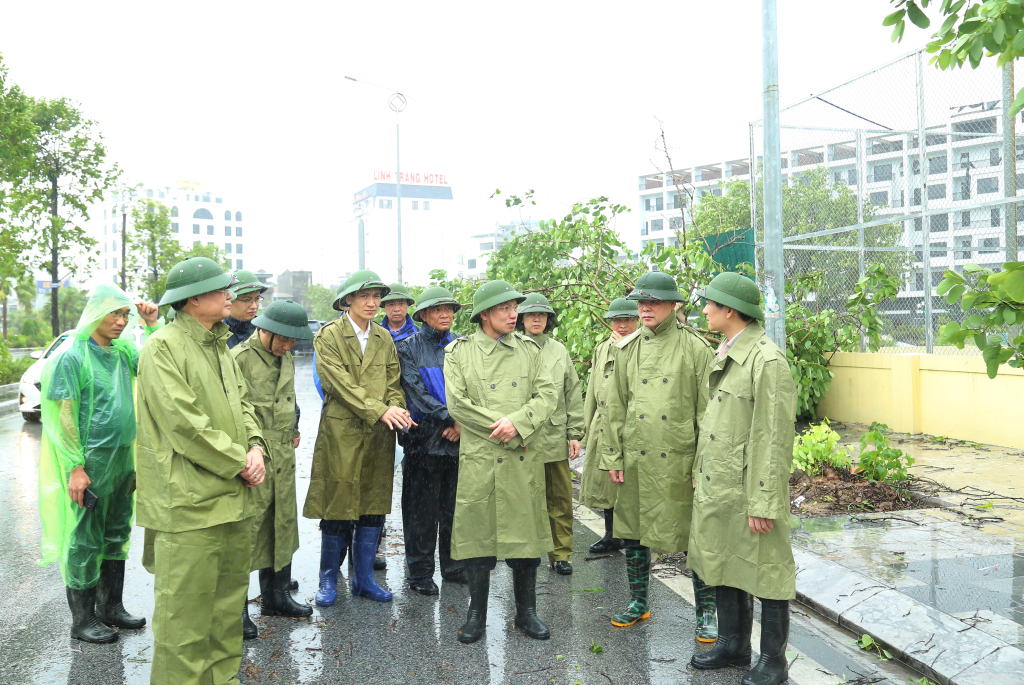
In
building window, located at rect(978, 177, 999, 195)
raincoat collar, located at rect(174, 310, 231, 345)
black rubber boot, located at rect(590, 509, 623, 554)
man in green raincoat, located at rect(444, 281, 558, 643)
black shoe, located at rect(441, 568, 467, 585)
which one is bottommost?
black shoe, located at rect(441, 568, 467, 585)

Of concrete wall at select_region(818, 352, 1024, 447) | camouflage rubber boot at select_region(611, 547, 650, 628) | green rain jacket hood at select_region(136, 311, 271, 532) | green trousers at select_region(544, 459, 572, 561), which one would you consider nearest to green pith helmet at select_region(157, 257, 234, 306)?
green rain jacket hood at select_region(136, 311, 271, 532)

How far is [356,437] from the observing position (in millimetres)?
5391

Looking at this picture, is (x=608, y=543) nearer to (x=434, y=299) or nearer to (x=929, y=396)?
(x=434, y=299)

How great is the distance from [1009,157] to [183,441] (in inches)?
344

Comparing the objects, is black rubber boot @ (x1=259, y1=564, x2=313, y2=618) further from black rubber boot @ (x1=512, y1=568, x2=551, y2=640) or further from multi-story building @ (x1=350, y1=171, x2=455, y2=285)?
multi-story building @ (x1=350, y1=171, x2=455, y2=285)

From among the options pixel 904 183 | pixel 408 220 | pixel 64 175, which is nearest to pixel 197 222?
pixel 408 220

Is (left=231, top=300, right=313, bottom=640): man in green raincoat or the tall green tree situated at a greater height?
the tall green tree

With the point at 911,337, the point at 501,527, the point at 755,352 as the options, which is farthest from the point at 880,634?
the point at 911,337

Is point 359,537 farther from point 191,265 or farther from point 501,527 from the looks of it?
point 191,265

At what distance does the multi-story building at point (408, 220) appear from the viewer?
121 metres

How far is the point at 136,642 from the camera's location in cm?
464

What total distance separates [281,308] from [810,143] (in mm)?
8898

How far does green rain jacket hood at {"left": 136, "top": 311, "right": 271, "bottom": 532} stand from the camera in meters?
3.63

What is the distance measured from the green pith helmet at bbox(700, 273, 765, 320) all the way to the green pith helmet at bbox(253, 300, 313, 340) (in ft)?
8.00
